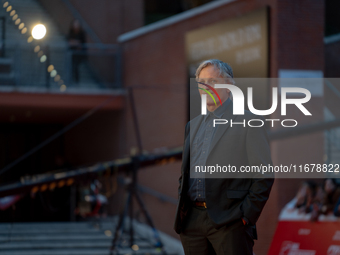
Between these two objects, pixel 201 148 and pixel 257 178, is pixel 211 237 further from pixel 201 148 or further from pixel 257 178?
pixel 201 148

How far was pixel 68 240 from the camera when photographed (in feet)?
34.7

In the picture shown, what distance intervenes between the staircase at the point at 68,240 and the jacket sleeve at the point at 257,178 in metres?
6.49

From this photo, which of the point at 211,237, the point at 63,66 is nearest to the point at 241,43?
the point at 63,66

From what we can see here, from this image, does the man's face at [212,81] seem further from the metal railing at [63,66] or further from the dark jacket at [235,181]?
the metal railing at [63,66]

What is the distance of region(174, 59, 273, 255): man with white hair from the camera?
9.09ft

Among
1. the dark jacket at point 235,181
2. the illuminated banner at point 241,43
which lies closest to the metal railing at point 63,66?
the illuminated banner at point 241,43

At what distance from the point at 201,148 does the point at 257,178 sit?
1.35ft

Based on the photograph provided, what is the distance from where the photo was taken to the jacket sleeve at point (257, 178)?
107 inches

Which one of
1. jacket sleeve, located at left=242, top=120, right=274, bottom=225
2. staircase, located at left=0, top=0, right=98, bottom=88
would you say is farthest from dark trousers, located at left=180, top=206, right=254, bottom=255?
staircase, located at left=0, top=0, right=98, bottom=88

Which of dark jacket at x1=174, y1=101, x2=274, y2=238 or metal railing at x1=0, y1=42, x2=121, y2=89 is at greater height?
metal railing at x1=0, y1=42, x2=121, y2=89

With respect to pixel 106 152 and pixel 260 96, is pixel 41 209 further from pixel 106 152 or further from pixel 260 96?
pixel 260 96

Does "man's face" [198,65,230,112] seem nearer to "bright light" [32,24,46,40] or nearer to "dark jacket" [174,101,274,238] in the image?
"dark jacket" [174,101,274,238]

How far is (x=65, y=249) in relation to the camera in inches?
379

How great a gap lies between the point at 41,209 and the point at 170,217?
6947 mm
